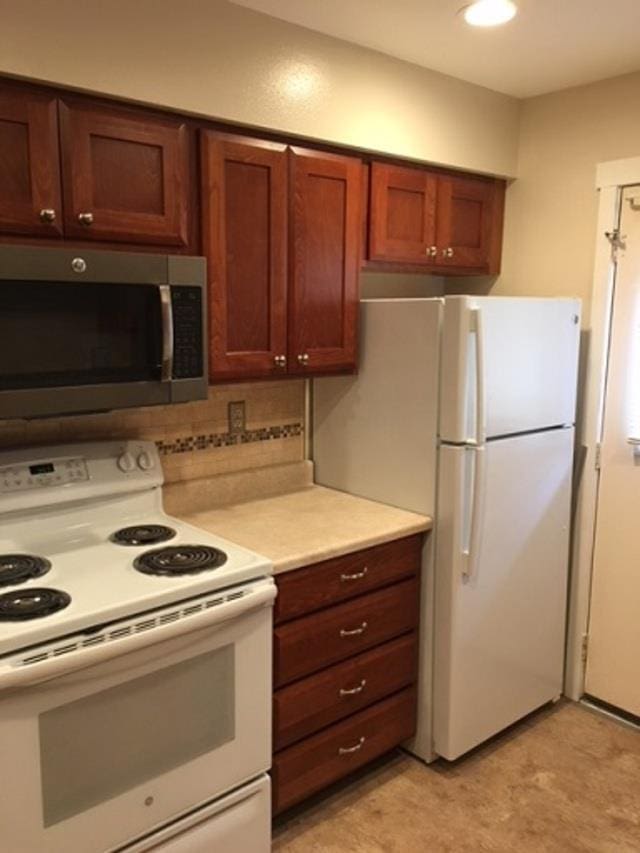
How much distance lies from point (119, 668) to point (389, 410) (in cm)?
123

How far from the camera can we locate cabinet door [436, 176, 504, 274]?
2.67 m

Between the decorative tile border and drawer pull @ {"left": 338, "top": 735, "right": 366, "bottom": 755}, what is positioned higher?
the decorative tile border

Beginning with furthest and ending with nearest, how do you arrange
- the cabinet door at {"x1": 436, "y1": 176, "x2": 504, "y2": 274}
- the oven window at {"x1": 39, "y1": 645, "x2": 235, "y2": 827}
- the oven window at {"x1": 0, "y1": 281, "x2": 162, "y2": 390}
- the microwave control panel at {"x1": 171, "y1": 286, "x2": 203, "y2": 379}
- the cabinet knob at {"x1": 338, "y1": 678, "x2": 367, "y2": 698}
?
the cabinet door at {"x1": 436, "y1": 176, "x2": 504, "y2": 274}
the cabinet knob at {"x1": 338, "y1": 678, "x2": 367, "y2": 698}
the microwave control panel at {"x1": 171, "y1": 286, "x2": 203, "y2": 379}
the oven window at {"x1": 0, "y1": 281, "x2": 162, "y2": 390}
the oven window at {"x1": 39, "y1": 645, "x2": 235, "y2": 827}

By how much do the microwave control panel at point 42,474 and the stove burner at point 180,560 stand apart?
1.13ft

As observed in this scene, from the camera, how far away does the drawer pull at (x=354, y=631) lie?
2.16 metres

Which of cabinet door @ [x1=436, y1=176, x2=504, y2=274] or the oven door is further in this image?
cabinet door @ [x1=436, y1=176, x2=504, y2=274]

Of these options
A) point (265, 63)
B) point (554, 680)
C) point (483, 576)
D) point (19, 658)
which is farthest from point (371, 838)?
point (265, 63)

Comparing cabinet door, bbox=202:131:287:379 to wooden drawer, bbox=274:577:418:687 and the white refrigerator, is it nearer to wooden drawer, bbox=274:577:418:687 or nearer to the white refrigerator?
the white refrigerator

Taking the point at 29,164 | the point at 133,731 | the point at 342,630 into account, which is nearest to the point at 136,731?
the point at 133,731

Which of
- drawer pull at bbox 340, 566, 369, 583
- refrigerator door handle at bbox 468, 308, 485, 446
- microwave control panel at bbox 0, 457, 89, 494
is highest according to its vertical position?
refrigerator door handle at bbox 468, 308, 485, 446

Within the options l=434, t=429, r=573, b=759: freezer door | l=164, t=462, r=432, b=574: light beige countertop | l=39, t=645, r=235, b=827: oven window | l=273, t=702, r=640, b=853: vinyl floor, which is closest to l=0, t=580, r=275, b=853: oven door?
l=39, t=645, r=235, b=827: oven window

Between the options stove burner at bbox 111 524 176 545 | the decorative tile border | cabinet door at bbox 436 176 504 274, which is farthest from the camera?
cabinet door at bbox 436 176 504 274

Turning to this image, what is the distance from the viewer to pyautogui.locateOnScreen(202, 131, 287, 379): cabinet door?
79.5 inches

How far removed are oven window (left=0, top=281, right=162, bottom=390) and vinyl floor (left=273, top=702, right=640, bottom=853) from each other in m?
1.46
